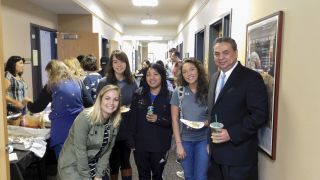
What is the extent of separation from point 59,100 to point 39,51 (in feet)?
10.6

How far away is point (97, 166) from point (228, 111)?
3.34ft

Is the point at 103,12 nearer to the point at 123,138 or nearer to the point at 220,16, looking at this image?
the point at 220,16

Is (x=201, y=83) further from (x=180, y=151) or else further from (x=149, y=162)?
(x=149, y=162)

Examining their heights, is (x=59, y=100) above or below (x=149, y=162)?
above

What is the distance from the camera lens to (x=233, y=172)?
6.40ft

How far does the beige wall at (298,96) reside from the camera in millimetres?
1452

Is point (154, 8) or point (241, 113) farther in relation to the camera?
point (154, 8)

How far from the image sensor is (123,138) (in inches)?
103

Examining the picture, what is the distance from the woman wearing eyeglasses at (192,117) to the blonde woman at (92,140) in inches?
20.6

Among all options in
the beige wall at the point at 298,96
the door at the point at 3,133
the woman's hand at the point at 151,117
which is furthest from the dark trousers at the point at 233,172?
the door at the point at 3,133

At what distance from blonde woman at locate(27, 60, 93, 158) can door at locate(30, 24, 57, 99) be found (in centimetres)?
282

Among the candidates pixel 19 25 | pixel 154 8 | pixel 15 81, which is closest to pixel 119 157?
pixel 15 81

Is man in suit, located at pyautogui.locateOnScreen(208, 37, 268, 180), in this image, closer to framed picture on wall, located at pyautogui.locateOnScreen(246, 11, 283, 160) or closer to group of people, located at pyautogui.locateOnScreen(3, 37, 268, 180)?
group of people, located at pyautogui.locateOnScreen(3, 37, 268, 180)

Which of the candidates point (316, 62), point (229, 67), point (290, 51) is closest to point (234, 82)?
point (229, 67)
